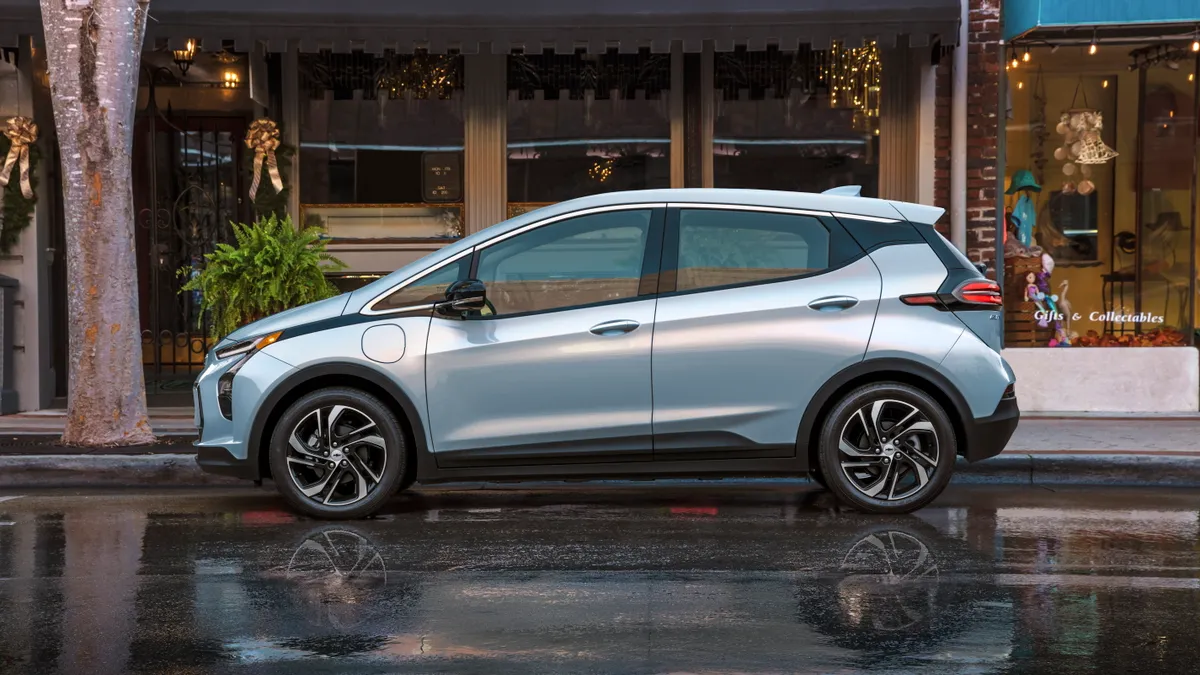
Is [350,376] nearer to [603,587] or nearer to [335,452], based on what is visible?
[335,452]

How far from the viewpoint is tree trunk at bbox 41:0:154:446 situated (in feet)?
33.4

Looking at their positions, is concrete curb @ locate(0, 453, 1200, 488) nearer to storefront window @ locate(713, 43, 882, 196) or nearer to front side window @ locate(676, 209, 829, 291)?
front side window @ locate(676, 209, 829, 291)

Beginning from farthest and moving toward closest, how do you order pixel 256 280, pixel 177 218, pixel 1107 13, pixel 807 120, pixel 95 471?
pixel 177 218, pixel 807 120, pixel 1107 13, pixel 256 280, pixel 95 471

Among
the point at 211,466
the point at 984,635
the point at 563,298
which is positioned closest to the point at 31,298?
the point at 211,466

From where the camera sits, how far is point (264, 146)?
13273 millimetres

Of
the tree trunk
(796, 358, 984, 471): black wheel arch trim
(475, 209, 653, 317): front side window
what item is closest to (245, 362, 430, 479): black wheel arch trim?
(475, 209, 653, 317): front side window

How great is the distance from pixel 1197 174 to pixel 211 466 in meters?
9.86

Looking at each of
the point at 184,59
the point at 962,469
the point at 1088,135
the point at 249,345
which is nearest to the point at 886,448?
the point at 962,469

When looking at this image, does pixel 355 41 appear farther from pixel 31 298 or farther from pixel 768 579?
pixel 768 579

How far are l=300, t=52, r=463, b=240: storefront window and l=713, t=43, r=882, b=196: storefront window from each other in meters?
2.60

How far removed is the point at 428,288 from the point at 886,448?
102 inches

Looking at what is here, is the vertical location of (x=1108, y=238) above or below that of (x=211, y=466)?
above

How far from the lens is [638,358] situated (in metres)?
7.41

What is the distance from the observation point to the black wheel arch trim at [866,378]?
7.48 m
